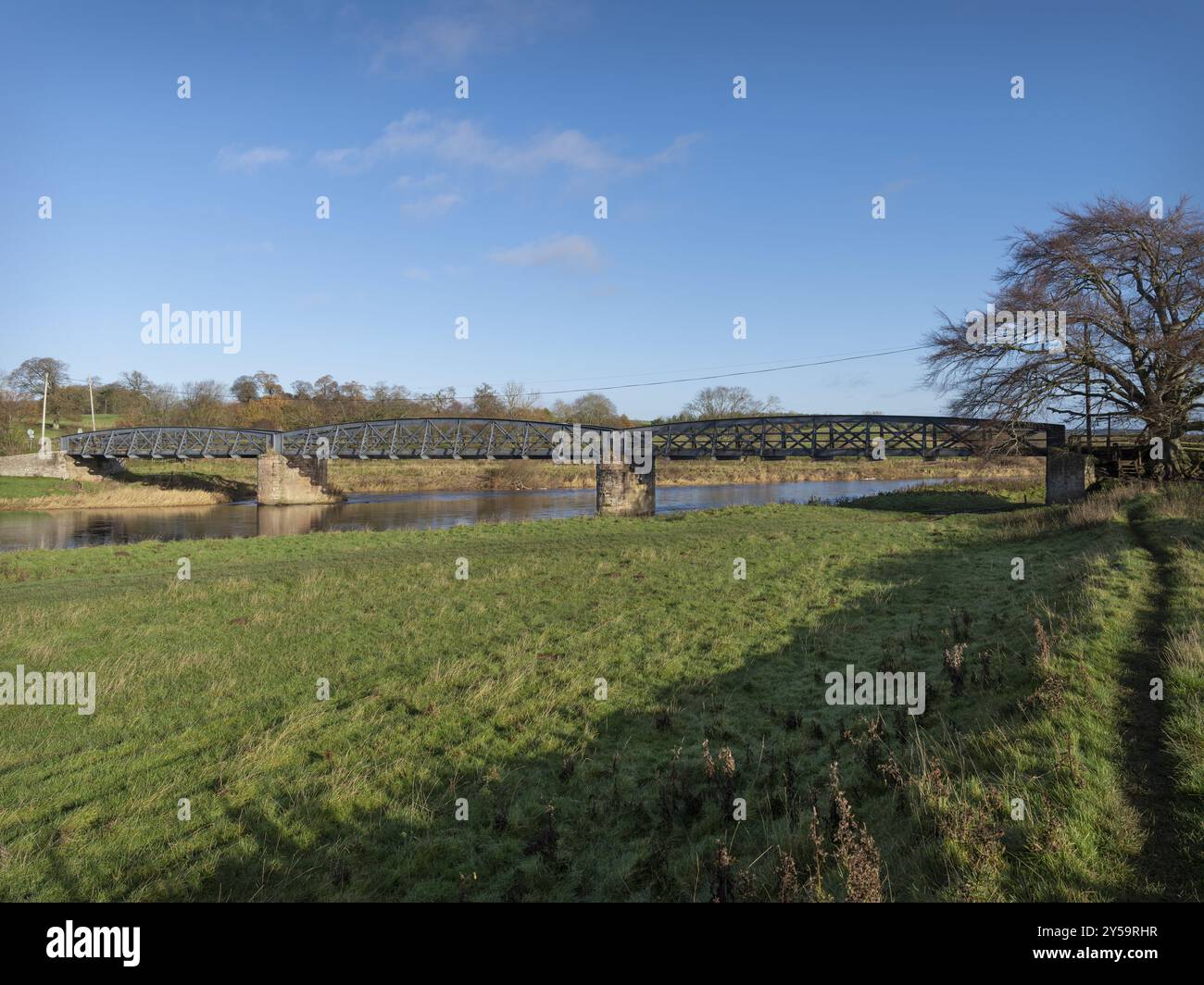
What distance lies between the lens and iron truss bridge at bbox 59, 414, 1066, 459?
5150 centimetres

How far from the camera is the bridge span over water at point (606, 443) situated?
3516 cm

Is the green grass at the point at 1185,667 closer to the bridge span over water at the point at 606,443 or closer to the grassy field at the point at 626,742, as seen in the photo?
the grassy field at the point at 626,742

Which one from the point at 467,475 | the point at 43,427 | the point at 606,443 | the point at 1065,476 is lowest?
the point at 467,475

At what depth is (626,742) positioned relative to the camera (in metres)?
7.84

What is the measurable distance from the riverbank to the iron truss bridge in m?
4.00

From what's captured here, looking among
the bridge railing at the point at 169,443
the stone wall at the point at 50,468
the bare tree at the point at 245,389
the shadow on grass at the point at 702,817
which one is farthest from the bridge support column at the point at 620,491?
the bare tree at the point at 245,389

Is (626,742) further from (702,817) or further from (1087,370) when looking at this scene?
(1087,370)

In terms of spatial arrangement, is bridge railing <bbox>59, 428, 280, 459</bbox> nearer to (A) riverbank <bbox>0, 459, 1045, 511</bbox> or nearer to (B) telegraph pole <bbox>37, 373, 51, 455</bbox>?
(B) telegraph pole <bbox>37, 373, 51, 455</bbox>

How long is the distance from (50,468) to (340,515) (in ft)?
123

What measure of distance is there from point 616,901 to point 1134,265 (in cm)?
3495

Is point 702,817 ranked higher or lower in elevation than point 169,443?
lower

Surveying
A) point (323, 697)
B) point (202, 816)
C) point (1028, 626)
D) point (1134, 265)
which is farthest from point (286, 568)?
point (1134, 265)

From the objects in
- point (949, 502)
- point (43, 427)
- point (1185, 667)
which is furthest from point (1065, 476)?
point (43, 427)

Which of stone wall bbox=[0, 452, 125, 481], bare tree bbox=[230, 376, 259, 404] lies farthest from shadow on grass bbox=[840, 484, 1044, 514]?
bare tree bbox=[230, 376, 259, 404]
